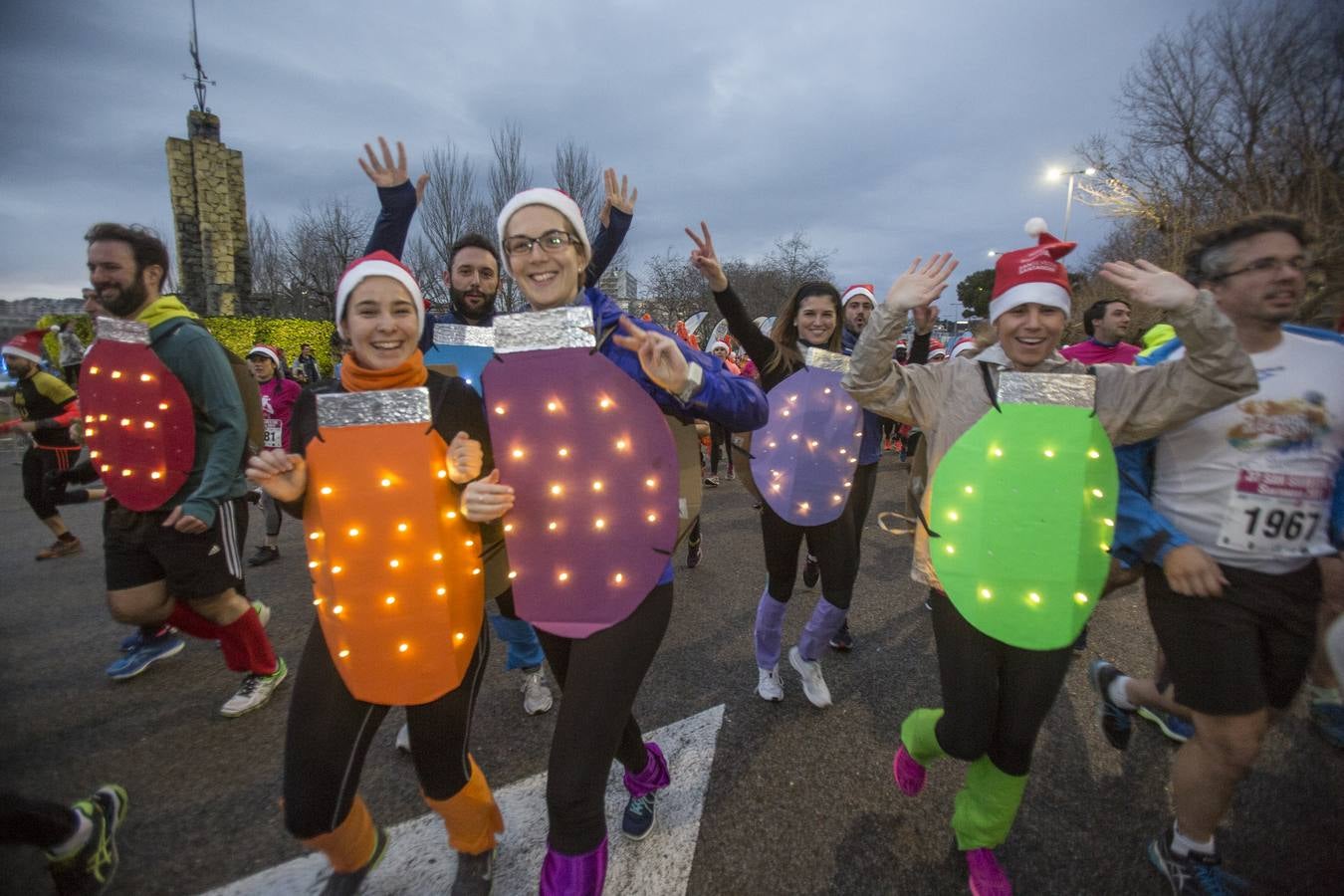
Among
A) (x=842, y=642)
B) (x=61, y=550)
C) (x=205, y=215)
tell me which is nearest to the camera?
(x=842, y=642)

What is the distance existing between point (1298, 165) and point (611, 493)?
12.6 meters

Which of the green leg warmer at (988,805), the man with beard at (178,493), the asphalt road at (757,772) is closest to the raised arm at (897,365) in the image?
the green leg warmer at (988,805)

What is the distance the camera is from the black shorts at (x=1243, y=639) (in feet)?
6.15

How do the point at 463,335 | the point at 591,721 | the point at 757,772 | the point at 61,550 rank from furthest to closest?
the point at 61,550 → the point at 463,335 → the point at 757,772 → the point at 591,721

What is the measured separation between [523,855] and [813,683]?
164cm

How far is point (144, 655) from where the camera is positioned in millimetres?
3480

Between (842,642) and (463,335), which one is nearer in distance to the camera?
(463,335)

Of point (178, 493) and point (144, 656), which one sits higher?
point (178, 493)

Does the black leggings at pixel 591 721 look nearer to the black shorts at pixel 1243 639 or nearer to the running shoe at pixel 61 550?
the black shorts at pixel 1243 639

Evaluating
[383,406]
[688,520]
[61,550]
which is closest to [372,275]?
[383,406]

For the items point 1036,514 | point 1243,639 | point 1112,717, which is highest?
point 1036,514

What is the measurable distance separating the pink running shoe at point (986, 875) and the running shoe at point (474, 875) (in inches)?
65.9

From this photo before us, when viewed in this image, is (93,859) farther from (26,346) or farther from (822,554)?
(26,346)

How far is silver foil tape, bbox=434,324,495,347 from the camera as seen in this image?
3271 millimetres
